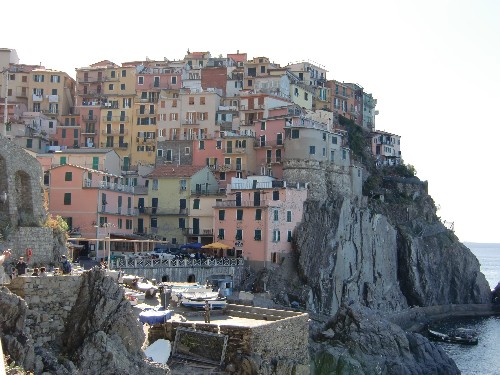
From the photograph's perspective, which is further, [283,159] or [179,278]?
[283,159]

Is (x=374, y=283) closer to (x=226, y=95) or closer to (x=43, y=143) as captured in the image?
(x=226, y=95)

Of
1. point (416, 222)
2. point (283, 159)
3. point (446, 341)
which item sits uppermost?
point (283, 159)

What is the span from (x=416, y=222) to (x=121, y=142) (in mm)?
39135

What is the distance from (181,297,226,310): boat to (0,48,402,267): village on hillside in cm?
2472

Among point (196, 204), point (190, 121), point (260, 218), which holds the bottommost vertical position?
point (260, 218)

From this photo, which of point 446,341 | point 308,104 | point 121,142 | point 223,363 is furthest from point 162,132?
point 223,363

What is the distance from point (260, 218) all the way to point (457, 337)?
24.9 m

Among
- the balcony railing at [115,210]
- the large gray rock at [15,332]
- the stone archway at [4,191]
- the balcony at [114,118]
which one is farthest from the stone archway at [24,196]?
the balcony at [114,118]

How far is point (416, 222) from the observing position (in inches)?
3716

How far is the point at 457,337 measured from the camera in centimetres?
7588

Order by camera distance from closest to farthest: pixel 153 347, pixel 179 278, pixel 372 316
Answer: pixel 153 347 < pixel 372 316 < pixel 179 278

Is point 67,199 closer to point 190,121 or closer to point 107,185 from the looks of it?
point 107,185

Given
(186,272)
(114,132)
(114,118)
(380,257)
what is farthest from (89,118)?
(380,257)

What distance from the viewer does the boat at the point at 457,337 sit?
75375 mm
